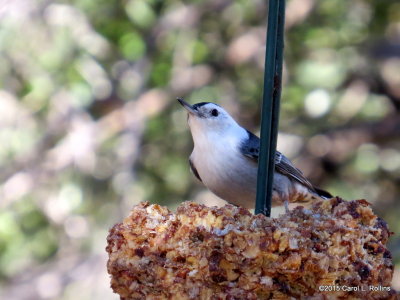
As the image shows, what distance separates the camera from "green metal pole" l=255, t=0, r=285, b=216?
2.45 m

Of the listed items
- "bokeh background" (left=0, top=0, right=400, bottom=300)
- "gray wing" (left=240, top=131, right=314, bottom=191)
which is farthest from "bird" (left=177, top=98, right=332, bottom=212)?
"bokeh background" (left=0, top=0, right=400, bottom=300)

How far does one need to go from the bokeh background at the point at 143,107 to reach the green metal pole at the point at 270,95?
414 cm

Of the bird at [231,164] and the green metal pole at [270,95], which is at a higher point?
the bird at [231,164]

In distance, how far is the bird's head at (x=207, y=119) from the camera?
4254 mm

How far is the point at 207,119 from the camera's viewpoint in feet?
14.1

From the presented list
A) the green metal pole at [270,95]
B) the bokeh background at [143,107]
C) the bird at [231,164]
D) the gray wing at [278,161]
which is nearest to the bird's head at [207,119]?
the bird at [231,164]

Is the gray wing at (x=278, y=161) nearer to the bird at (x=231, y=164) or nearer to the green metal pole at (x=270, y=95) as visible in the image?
the bird at (x=231, y=164)

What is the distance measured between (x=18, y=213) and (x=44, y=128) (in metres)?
0.85

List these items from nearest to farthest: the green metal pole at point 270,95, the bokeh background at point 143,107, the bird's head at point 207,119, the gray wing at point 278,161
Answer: the green metal pole at point 270,95 < the gray wing at point 278,161 < the bird's head at point 207,119 < the bokeh background at point 143,107

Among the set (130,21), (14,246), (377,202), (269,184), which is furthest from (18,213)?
(269,184)

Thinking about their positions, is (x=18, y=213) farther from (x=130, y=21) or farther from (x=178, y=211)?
(x=178, y=211)

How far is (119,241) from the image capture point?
7.81 feet

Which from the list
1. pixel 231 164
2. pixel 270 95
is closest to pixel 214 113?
pixel 231 164

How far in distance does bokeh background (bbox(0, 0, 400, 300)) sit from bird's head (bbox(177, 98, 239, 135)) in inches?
106
